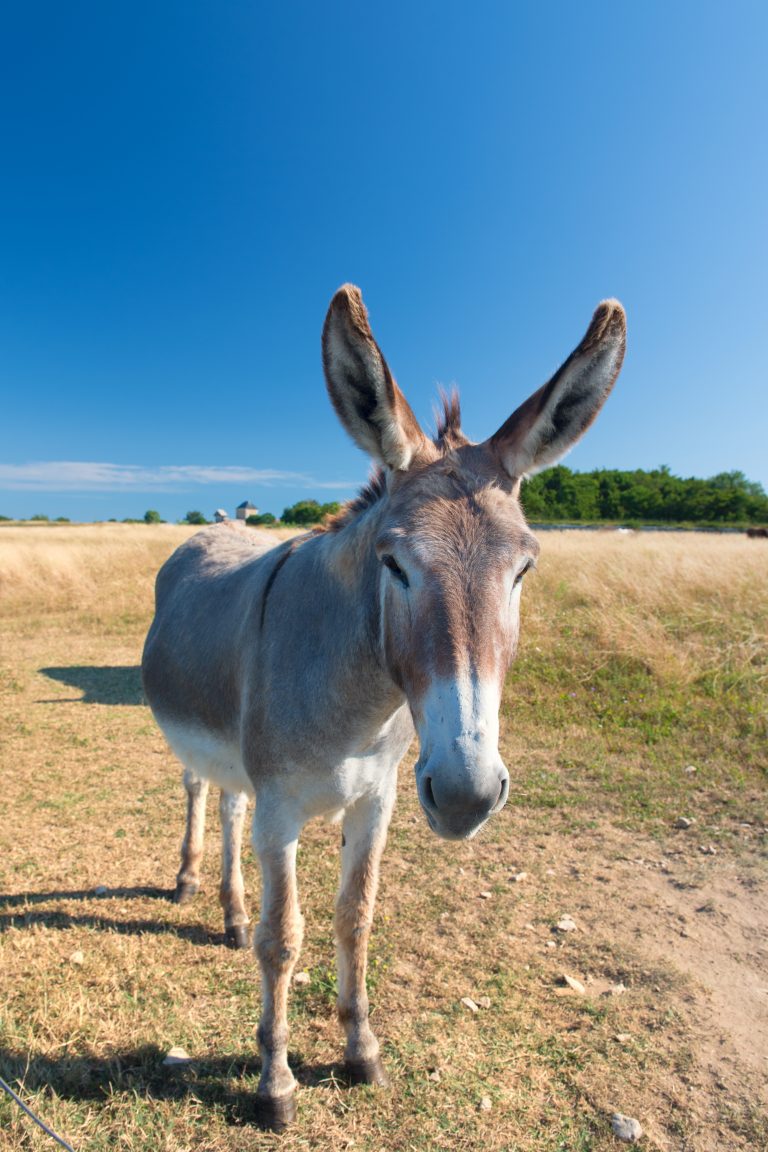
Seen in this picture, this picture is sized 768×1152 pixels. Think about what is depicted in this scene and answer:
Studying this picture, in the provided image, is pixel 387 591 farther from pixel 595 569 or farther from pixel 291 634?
pixel 595 569

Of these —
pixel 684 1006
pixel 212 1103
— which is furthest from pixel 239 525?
pixel 684 1006

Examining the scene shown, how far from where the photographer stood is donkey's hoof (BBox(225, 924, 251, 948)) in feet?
12.7

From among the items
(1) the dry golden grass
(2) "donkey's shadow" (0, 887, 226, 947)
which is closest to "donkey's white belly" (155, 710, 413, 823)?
(1) the dry golden grass

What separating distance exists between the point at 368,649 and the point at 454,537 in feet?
2.22

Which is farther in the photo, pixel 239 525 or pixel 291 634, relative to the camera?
pixel 239 525

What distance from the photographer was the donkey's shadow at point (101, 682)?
909 centimetres

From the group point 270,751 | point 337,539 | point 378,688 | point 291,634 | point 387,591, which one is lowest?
point 270,751

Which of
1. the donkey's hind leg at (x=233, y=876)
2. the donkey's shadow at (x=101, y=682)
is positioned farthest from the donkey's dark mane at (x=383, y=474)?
the donkey's shadow at (x=101, y=682)

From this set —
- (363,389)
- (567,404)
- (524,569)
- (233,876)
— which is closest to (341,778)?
(524,569)

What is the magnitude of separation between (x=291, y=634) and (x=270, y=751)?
1.72 ft

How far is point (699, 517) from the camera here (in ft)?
174

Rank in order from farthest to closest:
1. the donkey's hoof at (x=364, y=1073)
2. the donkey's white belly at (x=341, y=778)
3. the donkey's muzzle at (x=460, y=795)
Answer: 1. the donkey's hoof at (x=364, y=1073)
2. the donkey's white belly at (x=341, y=778)
3. the donkey's muzzle at (x=460, y=795)

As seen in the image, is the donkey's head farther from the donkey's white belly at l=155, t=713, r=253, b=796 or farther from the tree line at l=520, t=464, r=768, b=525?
the tree line at l=520, t=464, r=768, b=525

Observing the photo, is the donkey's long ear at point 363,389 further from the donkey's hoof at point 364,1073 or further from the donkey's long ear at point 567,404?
the donkey's hoof at point 364,1073
